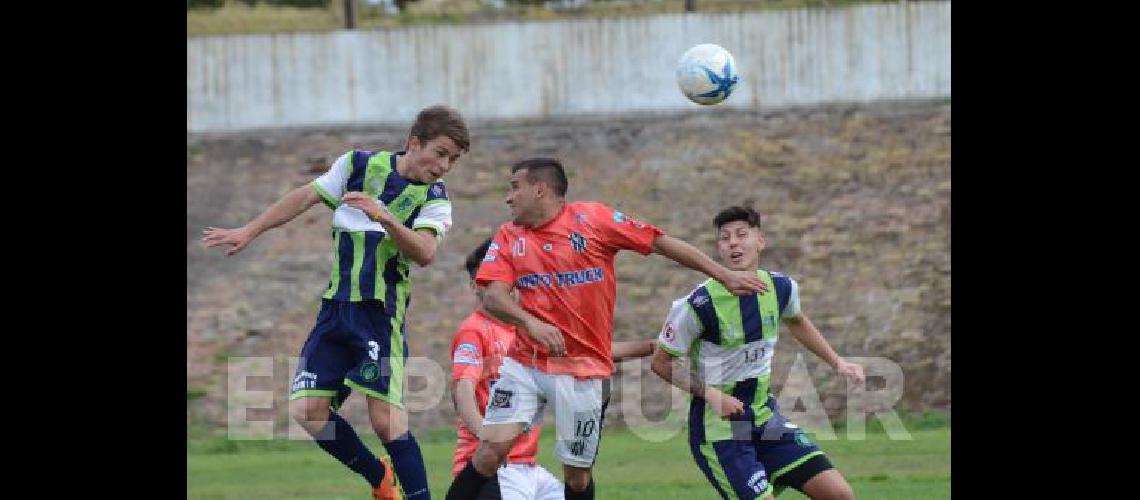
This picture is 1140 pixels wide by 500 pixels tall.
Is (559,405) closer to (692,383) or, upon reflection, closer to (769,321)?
(692,383)

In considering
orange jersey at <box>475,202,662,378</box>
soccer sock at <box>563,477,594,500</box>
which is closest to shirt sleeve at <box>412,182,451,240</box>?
orange jersey at <box>475,202,662,378</box>

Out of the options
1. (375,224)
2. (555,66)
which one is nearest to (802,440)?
(375,224)

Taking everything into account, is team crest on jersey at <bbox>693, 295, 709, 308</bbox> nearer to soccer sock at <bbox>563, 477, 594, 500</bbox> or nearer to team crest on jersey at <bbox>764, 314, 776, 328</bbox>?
team crest on jersey at <bbox>764, 314, 776, 328</bbox>

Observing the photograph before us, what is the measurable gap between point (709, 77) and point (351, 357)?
3.41m

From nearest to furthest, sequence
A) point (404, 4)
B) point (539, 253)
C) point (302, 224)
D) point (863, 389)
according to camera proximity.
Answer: point (539, 253) < point (863, 389) < point (302, 224) < point (404, 4)

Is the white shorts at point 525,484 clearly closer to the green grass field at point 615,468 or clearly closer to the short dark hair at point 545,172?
the short dark hair at point 545,172

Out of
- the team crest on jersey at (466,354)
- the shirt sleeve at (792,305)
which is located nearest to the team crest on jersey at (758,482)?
the shirt sleeve at (792,305)

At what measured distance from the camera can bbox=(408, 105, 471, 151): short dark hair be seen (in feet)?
29.0

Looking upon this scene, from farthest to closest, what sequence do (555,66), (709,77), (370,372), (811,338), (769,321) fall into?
1. (555,66)
2. (709,77)
3. (811,338)
4. (769,321)
5. (370,372)

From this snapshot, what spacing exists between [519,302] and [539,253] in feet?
1.08

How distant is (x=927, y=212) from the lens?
789 inches

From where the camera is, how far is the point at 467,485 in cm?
837

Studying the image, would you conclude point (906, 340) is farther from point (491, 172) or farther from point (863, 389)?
point (491, 172)

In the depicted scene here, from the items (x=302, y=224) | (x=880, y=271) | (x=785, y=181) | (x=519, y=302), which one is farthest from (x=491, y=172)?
(x=519, y=302)
